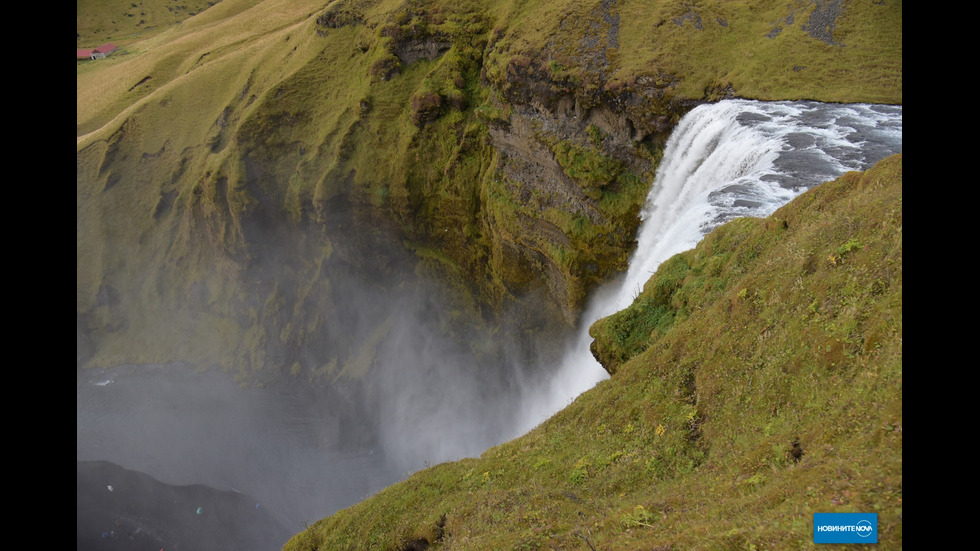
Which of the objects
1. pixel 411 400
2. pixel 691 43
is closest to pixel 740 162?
pixel 691 43

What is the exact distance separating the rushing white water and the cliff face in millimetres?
1693

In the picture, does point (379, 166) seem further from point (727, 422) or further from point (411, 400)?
point (727, 422)

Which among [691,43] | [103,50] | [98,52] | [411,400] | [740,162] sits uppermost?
[103,50]

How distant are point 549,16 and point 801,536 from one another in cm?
3683

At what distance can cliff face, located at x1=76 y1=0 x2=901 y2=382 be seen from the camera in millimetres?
31062

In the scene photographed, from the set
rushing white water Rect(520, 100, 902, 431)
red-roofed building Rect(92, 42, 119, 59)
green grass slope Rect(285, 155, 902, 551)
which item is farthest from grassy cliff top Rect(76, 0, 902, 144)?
red-roofed building Rect(92, 42, 119, 59)

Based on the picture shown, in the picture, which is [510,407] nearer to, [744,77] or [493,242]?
[493,242]

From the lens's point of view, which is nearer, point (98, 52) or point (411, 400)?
point (411, 400)

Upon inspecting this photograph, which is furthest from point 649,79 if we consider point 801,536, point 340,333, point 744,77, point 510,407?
point 340,333

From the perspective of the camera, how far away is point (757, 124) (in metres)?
23.2

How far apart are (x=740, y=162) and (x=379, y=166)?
32.6 metres

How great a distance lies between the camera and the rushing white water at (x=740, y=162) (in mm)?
19727

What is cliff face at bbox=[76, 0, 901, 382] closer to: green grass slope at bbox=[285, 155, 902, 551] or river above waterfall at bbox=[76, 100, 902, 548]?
river above waterfall at bbox=[76, 100, 902, 548]

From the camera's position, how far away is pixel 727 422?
36.1 ft
